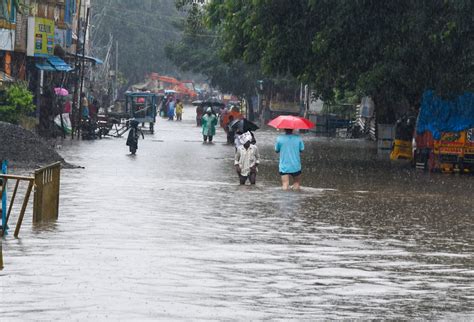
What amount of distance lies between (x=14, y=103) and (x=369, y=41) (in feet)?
40.0

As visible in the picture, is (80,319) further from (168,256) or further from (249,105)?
(249,105)

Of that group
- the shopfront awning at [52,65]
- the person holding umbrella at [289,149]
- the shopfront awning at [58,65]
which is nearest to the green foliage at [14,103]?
the shopfront awning at [52,65]

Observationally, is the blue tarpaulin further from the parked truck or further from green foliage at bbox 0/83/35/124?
green foliage at bbox 0/83/35/124

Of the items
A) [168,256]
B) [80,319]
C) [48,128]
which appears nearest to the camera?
[80,319]

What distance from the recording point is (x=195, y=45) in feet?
305

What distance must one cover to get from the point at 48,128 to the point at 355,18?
1745 centimetres

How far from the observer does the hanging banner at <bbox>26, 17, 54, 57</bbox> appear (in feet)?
153

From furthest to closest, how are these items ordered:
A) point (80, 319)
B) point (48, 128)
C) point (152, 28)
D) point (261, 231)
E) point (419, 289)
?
point (152, 28), point (48, 128), point (261, 231), point (419, 289), point (80, 319)

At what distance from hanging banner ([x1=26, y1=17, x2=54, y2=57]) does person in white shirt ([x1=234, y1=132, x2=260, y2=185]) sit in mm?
23104

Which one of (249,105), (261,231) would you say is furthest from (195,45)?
(261,231)

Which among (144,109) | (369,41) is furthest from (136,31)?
(369,41)

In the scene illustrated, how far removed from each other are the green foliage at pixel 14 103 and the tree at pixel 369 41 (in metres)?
7.30

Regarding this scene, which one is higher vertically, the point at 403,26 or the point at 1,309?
the point at 403,26

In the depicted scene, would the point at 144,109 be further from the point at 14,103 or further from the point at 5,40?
the point at 14,103
